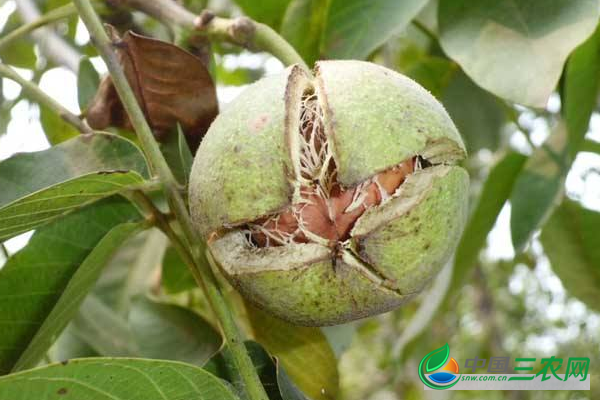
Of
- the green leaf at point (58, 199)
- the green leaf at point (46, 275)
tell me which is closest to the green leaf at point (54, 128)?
the green leaf at point (46, 275)

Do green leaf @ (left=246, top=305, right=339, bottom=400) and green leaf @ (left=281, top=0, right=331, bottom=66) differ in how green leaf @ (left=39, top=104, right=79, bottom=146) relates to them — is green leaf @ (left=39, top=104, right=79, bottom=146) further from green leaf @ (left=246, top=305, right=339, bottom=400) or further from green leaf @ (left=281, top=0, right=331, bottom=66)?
green leaf @ (left=246, top=305, right=339, bottom=400)

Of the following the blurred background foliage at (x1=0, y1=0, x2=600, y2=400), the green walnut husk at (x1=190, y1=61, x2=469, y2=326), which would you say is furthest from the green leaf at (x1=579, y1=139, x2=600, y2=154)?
the green walnut husk at (x1=190, y1=61, x2=469, y2=326)

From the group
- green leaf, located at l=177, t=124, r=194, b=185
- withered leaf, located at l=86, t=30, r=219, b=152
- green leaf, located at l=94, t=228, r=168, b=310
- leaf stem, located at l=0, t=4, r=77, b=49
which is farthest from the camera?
green leaf, located at l=94, t=228, r=168, b=310

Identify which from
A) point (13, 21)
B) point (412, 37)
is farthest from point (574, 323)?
point (13, 21)

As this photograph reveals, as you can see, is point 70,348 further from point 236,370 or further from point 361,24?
point 361,24

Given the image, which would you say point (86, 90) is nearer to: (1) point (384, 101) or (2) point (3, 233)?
(2) point (3, 233)

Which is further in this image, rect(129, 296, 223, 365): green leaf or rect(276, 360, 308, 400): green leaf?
rect(129, 296, 223, 365): green leaf

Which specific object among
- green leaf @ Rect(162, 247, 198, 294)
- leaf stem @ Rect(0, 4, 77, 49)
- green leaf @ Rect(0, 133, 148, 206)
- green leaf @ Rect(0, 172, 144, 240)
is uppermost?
leaf stem @ Rect(0, 4, 77, 49)
